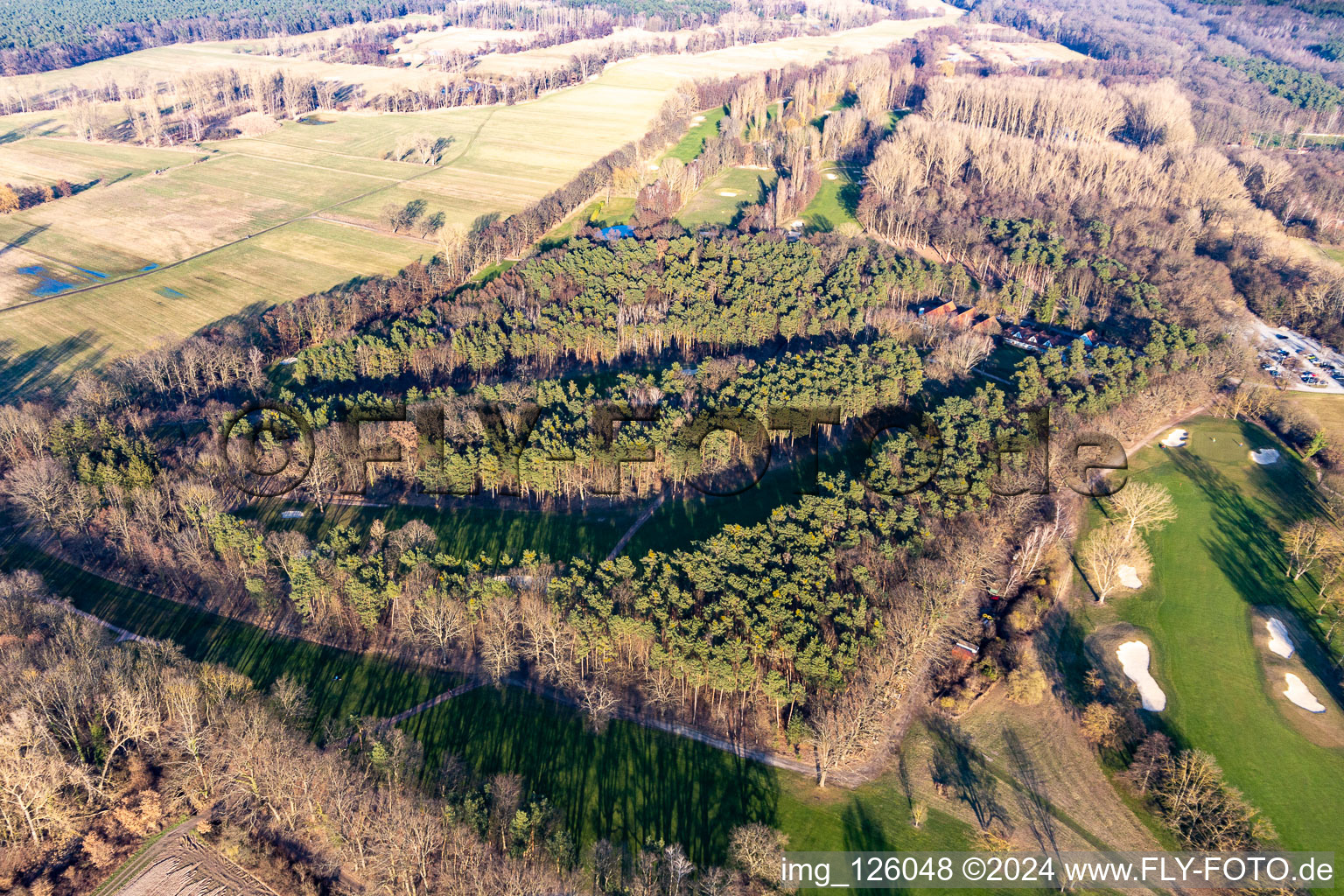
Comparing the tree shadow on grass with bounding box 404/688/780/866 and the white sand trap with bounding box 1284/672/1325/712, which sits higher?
the white sand trap with bounding box 1284/672/1325/712

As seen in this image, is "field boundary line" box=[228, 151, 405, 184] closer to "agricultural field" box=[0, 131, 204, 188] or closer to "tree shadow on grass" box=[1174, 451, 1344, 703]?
"agricultural field" box=[0, 131, 204, 188]

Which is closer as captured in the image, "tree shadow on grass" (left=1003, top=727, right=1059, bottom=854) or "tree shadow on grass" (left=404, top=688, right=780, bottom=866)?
"tree shadow on grass" (left=1003, top=727, right=1059, bottom=854)

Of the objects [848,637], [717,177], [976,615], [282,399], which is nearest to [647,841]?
[848,637]

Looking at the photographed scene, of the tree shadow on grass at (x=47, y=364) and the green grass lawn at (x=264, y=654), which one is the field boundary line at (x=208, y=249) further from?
the green grass lawn at (x=264, y=654)

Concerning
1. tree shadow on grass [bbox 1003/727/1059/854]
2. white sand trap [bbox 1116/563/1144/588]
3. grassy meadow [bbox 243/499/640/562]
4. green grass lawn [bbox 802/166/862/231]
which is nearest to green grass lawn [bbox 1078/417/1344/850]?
white sand trap [bbox 1116/563/1144/588]

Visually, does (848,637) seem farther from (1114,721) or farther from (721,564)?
(1114,721)

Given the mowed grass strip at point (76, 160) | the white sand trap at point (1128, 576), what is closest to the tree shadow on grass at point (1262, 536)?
the white sand trap at point (1128, 576)
